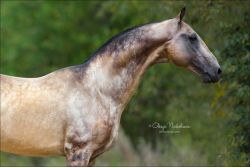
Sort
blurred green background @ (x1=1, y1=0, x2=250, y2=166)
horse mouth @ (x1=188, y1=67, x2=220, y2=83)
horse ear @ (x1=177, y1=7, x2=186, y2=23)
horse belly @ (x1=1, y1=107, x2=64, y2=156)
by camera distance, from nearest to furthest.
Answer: horse belly @ (x1=1, y1=107, x2=64, y2=156), horse ear @ (x1=177, y1=7, x2=186, y2=23), horse mouth @ (x1=188, y1=67, x2=220, y2=83), blurred green background @ (x1=1, y1=0, x2=250, y2=166)

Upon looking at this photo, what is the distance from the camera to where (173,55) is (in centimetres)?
822

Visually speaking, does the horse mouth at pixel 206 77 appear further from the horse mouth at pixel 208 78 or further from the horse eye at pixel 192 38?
the horse eye at pixel 192 38

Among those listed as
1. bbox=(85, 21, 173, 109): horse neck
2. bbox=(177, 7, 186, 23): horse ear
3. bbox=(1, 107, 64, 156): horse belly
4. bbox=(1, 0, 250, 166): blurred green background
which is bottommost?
bbox=(1, 0, 250, 166): blurred green background

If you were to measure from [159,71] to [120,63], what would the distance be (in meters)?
9.84

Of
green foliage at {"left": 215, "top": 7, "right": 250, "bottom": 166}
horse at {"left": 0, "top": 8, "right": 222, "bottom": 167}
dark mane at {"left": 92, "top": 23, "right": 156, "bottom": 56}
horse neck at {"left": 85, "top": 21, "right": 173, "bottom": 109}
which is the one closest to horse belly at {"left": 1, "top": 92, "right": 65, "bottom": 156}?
horse at {"left": 0, "top": 8, "right": 222, "bottom": 167}

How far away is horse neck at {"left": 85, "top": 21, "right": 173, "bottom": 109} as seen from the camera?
8211mm

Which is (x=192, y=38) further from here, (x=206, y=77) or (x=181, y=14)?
(x=206, y=77)

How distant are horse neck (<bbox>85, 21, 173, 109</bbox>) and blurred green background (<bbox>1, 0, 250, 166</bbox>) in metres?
3.06

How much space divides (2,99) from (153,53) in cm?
154

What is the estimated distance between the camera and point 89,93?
8.11 meters

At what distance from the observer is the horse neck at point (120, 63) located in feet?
26.9

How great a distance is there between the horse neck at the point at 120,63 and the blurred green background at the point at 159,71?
306 centimetres

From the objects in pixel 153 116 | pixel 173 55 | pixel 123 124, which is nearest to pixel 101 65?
pixel 173 55

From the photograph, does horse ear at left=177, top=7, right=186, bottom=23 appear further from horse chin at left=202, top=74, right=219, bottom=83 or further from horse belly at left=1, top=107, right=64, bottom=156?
horse belly at left=1, top=107, right=64, bottom=156
